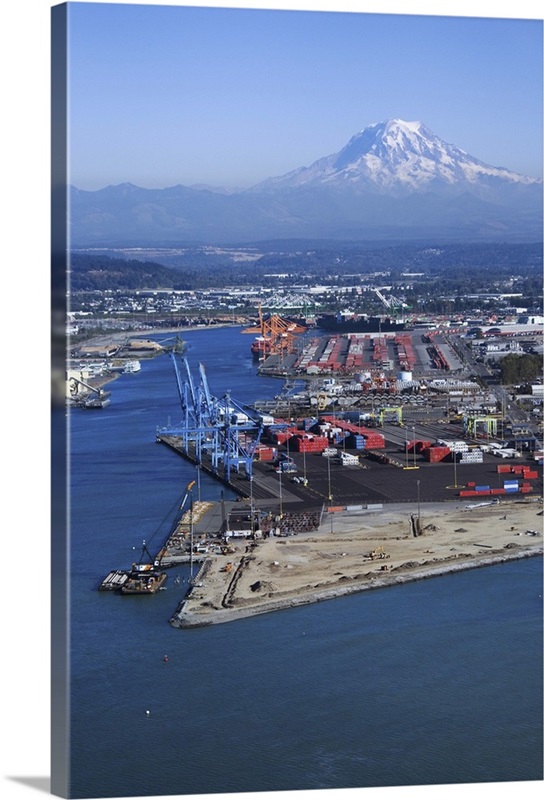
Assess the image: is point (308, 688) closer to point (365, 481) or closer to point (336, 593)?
point (336, 593)

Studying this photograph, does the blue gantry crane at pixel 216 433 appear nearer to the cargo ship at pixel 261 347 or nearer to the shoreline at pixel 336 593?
the shoreline at pixel 336 593

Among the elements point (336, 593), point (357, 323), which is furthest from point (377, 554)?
point (357, 323)

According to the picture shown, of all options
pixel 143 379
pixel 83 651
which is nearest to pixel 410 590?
pixel 83 651

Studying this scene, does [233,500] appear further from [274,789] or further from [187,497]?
[274,789]

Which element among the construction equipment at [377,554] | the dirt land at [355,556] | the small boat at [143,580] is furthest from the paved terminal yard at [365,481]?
the small boat at [143,580]

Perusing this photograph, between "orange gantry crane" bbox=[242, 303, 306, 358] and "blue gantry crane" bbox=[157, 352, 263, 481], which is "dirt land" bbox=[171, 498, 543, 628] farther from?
"orange gantry crane" bbox=[242, 303, 306, 358]

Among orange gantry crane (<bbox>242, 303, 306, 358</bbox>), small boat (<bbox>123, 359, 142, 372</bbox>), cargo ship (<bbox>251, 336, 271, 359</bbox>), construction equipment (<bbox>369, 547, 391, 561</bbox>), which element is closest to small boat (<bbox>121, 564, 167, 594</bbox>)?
construction equipment (<bbox>369, 547, 391, 561</bbox>)
